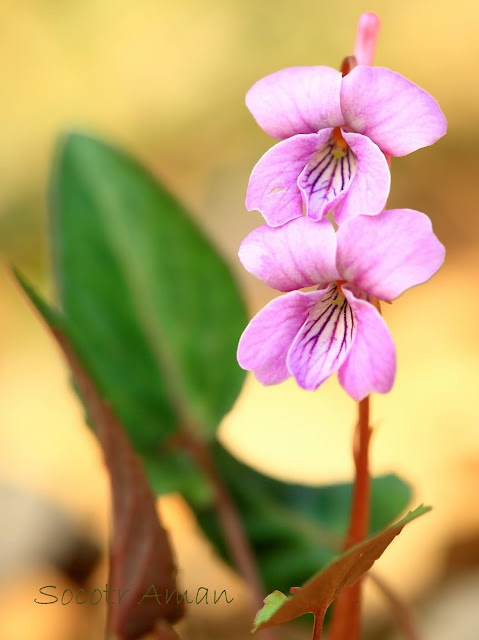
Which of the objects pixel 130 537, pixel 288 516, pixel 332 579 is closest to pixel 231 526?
pixel 288 516

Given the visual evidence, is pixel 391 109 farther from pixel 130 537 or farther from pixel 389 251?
pixel 130 537

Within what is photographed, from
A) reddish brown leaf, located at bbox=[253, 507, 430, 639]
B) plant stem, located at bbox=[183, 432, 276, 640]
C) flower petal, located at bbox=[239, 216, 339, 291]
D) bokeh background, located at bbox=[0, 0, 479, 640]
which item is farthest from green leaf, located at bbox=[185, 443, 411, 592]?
flower petal, located at bbox=[239, 216, 339, 291]

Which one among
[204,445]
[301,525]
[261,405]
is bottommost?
[261,405]

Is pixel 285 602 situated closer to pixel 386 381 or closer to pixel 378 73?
pixel 386 381

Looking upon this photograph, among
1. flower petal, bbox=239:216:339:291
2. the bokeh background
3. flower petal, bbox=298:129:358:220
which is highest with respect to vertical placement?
flower petal, bbox=298:129:358:220

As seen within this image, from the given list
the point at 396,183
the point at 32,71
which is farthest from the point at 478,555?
the point at 32,71

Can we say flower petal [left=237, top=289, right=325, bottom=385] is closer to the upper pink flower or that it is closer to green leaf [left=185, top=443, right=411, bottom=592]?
the upper pink flower
